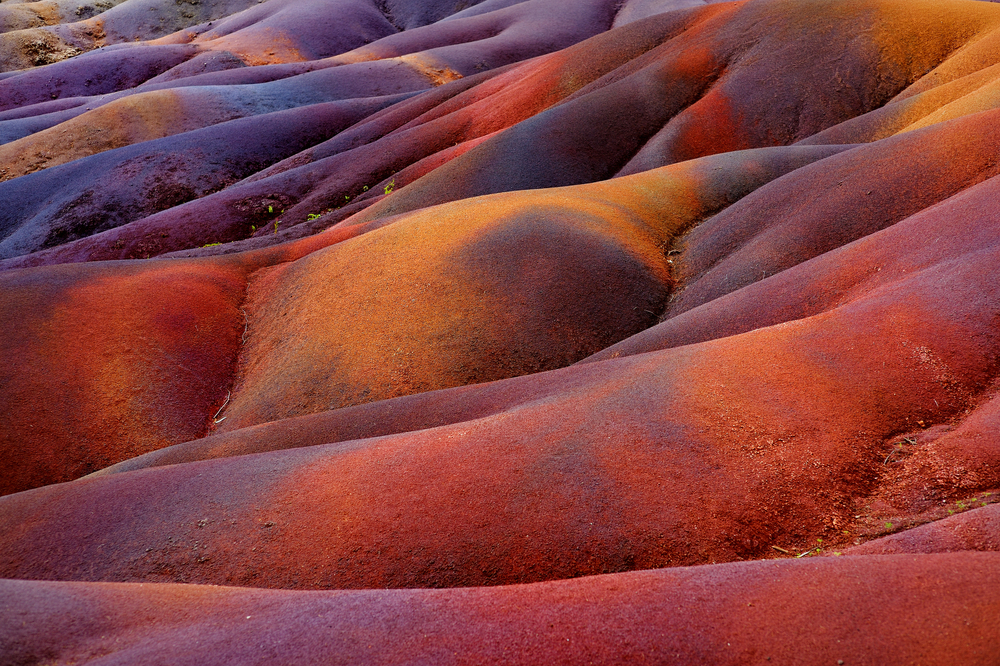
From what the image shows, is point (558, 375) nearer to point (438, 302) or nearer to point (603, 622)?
point (438, 302)

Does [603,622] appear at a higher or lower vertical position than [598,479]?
higher

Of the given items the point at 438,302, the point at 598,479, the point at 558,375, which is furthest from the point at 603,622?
the point at 438,302

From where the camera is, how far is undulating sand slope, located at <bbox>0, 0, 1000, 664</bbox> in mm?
3691

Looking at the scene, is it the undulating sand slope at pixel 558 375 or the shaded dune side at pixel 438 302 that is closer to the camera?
the undulating sand slope at pixel 558 375

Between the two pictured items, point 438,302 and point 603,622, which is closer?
point 603,622

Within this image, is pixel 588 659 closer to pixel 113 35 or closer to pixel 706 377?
pixel 706 377

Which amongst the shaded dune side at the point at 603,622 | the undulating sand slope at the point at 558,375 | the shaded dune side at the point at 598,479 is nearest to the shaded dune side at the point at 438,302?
the undulating sand slope at the point at 558,375

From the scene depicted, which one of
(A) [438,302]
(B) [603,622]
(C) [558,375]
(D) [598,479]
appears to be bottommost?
(A) [438,302]

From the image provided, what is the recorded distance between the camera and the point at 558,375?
24.7 ft

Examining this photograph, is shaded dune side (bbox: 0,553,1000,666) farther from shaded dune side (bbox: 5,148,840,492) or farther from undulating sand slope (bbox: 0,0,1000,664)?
shaded dune side (bbox: 5,148,840,492)

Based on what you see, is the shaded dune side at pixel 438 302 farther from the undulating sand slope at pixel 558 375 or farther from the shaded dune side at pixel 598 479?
the shaded dune side at pixel 598 479

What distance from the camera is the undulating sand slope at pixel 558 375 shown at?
3691mm

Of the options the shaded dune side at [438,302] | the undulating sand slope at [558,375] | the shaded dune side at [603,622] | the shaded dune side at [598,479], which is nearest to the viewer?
the shaded dune side at [603,622]

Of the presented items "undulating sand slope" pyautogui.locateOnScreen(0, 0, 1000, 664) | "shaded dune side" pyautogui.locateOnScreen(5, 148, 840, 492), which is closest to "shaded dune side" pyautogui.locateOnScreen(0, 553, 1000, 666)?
"undulating sand slope" pyautogui.locateOnScreen(0, 0, 1000, 664)
